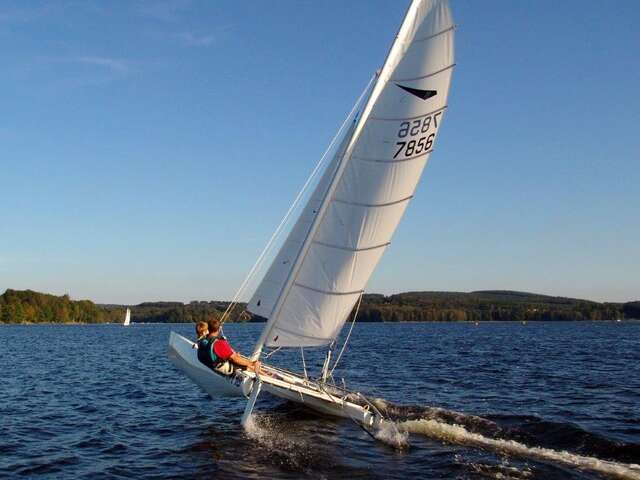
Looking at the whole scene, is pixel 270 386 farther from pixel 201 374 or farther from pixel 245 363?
pixel 201 374

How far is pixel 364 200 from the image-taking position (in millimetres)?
14914

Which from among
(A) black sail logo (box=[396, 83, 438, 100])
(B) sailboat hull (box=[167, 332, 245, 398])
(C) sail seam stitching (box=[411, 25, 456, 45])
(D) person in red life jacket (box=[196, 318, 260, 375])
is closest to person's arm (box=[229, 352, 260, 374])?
(D) person in red life jacket (box=[196, 318, 260, 375])

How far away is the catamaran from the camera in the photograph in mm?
14539

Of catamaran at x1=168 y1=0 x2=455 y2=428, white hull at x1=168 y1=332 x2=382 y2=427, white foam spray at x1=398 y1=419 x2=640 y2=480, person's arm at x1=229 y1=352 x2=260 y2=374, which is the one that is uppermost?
catamaran at x1=168 y1=0 x2=455 y2=428

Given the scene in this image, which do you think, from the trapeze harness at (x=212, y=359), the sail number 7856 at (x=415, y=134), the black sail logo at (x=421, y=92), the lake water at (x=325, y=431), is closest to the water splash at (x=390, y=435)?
the lake water at (x=325, y=431)

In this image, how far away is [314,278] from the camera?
50.1 ft

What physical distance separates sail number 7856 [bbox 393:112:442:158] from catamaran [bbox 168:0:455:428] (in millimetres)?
24

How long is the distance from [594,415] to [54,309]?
496 ft

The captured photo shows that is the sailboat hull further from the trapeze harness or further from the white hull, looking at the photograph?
the trapeze harness

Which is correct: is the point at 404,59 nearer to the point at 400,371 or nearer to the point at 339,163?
the point at 339,163

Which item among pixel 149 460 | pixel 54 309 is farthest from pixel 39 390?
pixel 54 309

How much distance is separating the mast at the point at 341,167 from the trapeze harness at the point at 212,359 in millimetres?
733

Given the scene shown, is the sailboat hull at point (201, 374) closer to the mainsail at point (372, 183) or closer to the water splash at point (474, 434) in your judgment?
the mainsail at point (372, 183)

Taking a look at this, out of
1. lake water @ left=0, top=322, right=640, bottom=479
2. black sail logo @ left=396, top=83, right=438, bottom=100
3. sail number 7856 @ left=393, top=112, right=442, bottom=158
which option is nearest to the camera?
lake water @ left=0, top=322, right=640, bottom=479
